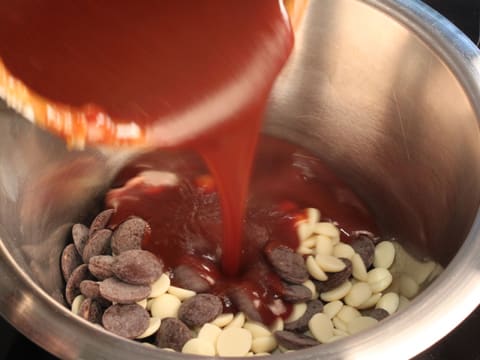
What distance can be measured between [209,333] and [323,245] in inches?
10.8

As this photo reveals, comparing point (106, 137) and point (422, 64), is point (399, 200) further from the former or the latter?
point (106, 137)

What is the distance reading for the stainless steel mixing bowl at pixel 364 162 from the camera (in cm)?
69

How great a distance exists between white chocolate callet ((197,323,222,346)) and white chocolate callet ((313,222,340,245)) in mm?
274

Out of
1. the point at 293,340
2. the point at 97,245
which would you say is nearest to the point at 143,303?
the point at 97,245

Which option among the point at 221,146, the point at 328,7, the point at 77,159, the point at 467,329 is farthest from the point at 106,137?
the point at 467,329

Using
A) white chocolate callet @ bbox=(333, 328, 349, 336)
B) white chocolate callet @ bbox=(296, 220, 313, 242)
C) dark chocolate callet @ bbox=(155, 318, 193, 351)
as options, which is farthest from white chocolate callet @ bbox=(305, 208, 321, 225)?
dark chocolate callet @ bbox=(155, 318, 193, 351)

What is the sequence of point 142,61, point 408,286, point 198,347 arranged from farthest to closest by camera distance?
point 408,286, point 198,347, point 142,61

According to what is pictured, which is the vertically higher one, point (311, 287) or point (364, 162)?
point (364, 162)

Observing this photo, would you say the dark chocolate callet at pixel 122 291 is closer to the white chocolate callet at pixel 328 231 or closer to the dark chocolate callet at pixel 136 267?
A: the dark chocolate callet at pixel 136 267

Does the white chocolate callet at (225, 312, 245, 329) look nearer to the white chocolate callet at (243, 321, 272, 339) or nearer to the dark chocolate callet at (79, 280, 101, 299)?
the white chocolate callet at (243, 321, 272, 339)

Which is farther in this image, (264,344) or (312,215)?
(312,215)

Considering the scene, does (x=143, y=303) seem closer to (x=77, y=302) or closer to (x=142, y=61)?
(x=77, y=302)

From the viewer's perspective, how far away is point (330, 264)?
3.47 feet

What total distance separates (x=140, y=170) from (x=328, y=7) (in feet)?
1.48
